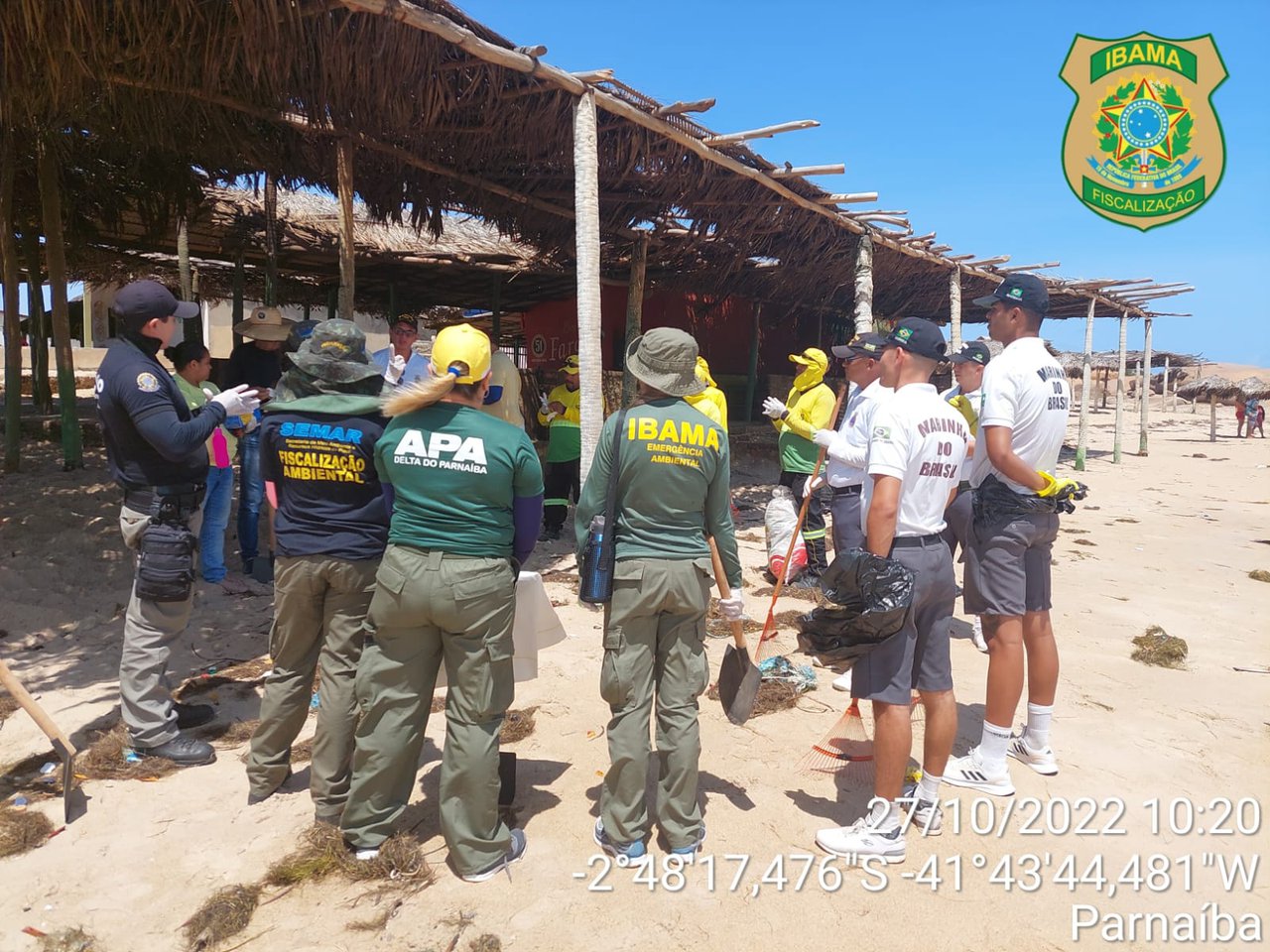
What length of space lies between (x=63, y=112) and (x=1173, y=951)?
809 centimetres

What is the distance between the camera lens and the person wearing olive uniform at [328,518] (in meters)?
2.71

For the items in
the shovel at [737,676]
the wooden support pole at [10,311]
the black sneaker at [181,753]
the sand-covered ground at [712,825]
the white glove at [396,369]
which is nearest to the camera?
the sand-covered ground at [712,825]

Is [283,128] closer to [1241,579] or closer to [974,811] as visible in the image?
[974,811]

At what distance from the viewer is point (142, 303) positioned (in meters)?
3.10

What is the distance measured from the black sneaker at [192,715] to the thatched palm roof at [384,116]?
372 centimetres

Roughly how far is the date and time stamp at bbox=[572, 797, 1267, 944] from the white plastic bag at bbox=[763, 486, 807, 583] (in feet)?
10.1

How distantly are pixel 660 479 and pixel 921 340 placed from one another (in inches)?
43.6

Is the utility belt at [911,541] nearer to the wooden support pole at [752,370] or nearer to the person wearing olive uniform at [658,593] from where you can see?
the person wearing olive uniform at [658,593]

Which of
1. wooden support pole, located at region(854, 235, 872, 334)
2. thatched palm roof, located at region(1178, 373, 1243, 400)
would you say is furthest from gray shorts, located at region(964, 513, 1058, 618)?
thatched palm roof, located at region(1178, 373, 1243, 400)

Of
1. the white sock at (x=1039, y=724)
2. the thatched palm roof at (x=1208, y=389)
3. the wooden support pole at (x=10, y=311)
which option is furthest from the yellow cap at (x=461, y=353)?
the thatched palm roof at (x=1208, y=389)

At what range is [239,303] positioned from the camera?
11305mm

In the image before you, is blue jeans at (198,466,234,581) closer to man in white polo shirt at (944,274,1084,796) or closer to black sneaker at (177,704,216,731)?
black sneaker at (177,704,216,731)

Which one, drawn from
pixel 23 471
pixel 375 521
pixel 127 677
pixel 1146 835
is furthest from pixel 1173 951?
Answer: pixel 23 471

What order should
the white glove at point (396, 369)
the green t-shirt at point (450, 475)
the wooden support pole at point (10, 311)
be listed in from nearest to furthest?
1. the green t-shirt at point (450, 475)
2. the white glove at point (396, 369)
3. the wooden support pole at point (10, 311)
